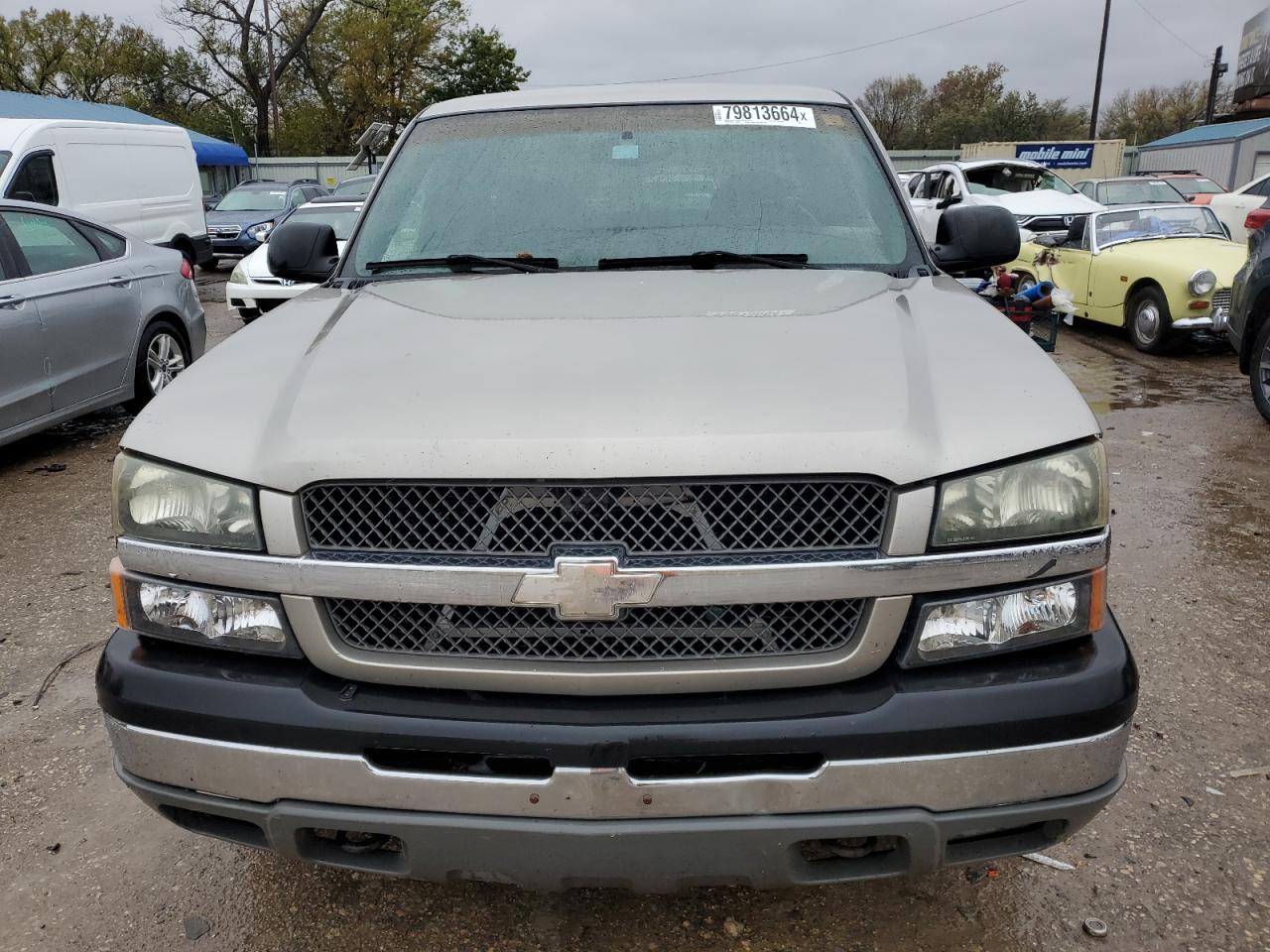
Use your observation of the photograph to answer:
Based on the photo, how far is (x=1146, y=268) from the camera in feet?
32.6

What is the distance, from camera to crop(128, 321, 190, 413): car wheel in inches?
276

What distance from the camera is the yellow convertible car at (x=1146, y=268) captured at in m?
9.44

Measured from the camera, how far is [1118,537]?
4910 mm

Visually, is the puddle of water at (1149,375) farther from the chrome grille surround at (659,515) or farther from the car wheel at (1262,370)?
the chrome grille surround at (659,515)

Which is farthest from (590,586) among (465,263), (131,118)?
(131,118)

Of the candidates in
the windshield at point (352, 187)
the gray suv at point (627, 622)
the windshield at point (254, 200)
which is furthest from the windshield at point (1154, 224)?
the windshield at point (254, 200)

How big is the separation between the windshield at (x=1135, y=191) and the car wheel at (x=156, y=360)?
1301 centimetres

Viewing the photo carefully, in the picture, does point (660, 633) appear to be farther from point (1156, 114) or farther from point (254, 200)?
point (1156, 114)

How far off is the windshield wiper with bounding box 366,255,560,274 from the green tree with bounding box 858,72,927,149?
65557 millimetres

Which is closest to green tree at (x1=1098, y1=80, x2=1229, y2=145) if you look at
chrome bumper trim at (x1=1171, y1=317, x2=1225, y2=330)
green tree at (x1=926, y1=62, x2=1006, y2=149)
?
green tree at (x1=926, y1=62, x2=1006, y2=149)

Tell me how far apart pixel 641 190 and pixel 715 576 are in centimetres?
171

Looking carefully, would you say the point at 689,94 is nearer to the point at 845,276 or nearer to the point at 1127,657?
the point at 845,276

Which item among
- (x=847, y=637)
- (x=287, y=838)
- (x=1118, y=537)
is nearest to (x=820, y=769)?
(x=847, y=637)

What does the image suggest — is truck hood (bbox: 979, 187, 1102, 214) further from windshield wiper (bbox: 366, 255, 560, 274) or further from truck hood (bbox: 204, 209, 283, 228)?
truck hood (bbox: 204, 209, 283, 228)
